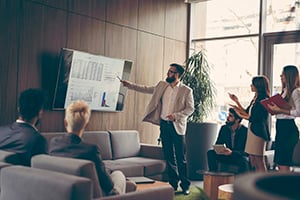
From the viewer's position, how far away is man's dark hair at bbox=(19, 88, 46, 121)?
9.75 ft

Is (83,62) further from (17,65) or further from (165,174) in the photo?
(165,174)

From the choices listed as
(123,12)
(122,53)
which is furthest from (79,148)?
(123,12)

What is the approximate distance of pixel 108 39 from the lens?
589cm

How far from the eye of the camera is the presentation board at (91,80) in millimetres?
5109

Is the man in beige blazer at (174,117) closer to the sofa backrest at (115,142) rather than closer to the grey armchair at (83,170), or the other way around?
the sofa backrest at (115,142)

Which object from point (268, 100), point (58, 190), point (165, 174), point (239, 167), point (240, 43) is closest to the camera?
point (58, 190)

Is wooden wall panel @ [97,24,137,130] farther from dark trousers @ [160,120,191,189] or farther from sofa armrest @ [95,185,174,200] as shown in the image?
sofa armrest @ [95,185,174,200]

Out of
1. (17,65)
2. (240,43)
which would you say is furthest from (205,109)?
(17,65)

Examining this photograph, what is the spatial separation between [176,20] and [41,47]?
306cm

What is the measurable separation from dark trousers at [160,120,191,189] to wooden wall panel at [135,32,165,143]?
4.70 feet

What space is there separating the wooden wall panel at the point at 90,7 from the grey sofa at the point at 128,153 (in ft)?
5.53

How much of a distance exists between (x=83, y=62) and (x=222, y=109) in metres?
2.89

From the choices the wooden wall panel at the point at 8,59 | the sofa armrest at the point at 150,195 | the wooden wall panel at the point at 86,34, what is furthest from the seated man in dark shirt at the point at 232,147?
the wooden wall panel at the point at 8,59

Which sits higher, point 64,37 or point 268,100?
point 64,37
